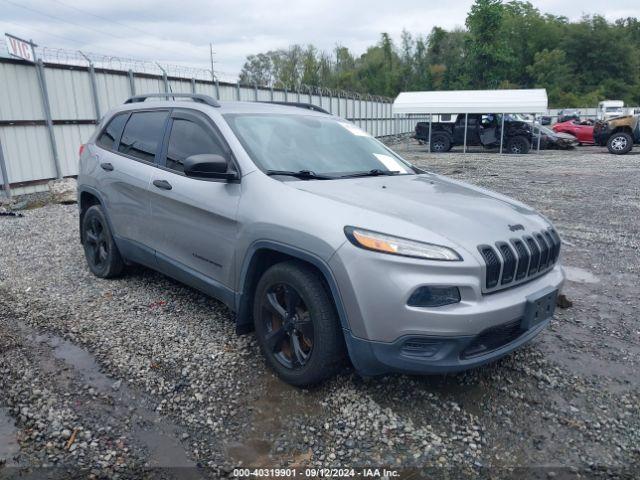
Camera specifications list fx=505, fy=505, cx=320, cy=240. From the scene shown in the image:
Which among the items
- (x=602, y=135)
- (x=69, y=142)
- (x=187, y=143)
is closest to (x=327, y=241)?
(x=187, y=143)

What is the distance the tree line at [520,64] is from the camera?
65500 millimetres

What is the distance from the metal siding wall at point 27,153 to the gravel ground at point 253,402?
593 cm

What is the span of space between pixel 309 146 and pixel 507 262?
170cm

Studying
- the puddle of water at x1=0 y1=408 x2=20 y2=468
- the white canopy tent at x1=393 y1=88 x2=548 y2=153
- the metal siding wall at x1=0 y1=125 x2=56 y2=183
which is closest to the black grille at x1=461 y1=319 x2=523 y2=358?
the puddle of water at x1=0 y1=408 x2=20 y2=468

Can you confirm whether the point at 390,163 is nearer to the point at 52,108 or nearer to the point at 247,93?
the point at 52,108

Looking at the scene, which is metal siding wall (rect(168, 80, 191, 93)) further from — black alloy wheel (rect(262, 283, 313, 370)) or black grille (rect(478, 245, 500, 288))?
black grille (rect(478, 245, 500, 288))

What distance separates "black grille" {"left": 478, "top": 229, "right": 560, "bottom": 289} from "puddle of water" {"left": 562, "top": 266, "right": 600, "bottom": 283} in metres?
2.34

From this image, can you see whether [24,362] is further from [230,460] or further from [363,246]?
[363,246]

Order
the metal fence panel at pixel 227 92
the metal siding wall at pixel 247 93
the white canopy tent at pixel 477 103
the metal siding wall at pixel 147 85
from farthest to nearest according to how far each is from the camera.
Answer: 1. the white canopy tent at pixel 477 103
2. the metal siding wall at pixel 247 93
3. the metal fence panel at pixel 227 92
4. the metal siding wall at pixel 147 85

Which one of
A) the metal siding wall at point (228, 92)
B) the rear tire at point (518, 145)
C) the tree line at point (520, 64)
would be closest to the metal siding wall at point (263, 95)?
the metal siding wall at point (228, 92)

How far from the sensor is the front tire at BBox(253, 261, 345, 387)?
9.14ft

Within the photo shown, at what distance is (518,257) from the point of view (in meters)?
2.77

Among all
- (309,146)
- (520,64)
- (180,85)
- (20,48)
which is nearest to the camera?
(309,146)

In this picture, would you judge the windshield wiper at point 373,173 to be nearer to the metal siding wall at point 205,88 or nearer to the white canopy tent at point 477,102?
the metal siding wall at point 205,88
